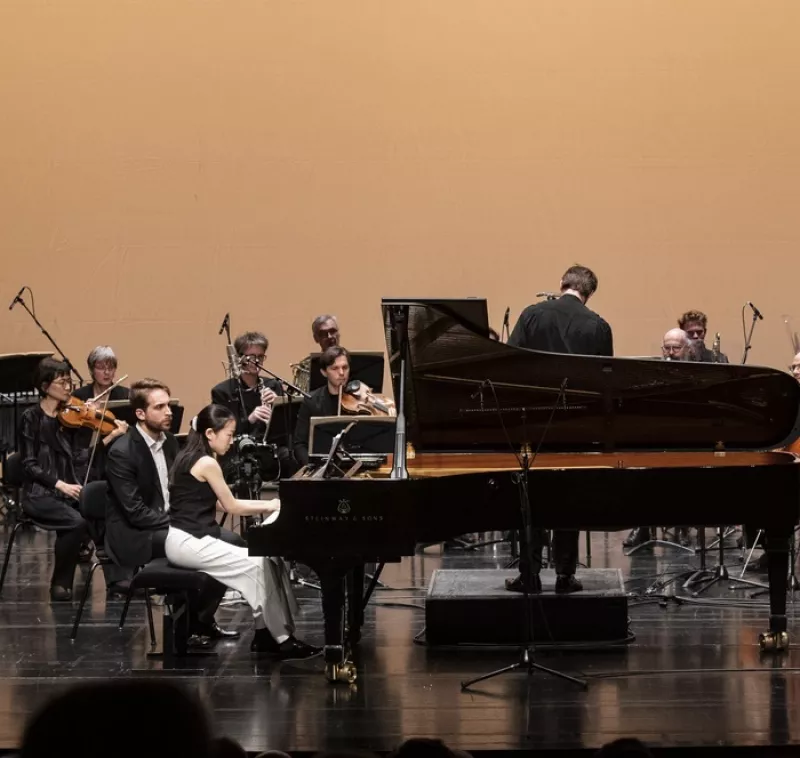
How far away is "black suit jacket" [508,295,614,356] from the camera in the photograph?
638cm

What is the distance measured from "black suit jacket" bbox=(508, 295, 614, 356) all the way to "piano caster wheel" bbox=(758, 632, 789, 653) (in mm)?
1630

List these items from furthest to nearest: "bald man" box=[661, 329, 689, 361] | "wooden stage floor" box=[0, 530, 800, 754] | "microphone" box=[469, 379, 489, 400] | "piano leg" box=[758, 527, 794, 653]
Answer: "bald man" box=[661, 329, 689, 361] → "microphone" box=[469, 379, 489, 400] → "piano leg" box=[758, 527, 794, 653] → "wooden stage floor" box=[0, 530, 800, 754]

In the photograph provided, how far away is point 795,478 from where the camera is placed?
5.08 metres

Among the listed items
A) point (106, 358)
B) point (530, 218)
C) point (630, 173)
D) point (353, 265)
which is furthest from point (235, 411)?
point (630, 173)

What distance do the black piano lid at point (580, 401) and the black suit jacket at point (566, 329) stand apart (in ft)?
2.61

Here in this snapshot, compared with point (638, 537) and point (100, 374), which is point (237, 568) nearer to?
point (100, 374)

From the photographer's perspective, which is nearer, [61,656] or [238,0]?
[61,656]

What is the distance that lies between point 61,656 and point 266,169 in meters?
5.26

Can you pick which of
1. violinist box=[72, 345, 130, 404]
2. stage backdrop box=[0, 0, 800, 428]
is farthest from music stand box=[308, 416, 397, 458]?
stage backdrop box=[0, 0, 800, 428]

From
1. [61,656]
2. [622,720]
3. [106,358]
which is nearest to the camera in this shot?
[622,720]

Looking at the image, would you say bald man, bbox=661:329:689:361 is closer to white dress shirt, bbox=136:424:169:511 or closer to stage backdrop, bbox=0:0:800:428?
stage backdrop, bbox=0:0:800:428

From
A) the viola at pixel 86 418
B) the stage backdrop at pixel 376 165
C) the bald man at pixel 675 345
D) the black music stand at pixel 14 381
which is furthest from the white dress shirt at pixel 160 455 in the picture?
the stage backdrop at pixel 376 165

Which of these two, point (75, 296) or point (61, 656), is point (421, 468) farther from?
point (75, 296)

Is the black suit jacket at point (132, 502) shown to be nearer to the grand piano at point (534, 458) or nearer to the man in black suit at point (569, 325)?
the grand piano at point (534, 458)
